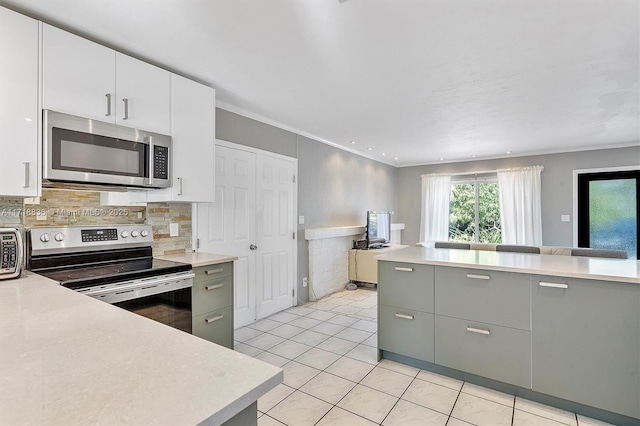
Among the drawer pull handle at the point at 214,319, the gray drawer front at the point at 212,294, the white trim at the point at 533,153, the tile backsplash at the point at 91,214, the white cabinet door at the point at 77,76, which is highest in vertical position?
the white trim at the point at 533,153

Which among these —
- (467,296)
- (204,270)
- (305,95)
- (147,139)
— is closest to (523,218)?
(467,296)

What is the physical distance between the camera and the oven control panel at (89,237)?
2088mm

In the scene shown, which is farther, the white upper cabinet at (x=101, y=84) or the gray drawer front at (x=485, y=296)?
the gray drawer front at (x=485, y=296)

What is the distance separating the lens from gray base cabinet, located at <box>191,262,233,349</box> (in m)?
2.45

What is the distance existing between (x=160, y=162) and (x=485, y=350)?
8.76 feet

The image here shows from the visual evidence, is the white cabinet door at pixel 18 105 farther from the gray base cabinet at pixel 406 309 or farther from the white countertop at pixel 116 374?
the gray base cabinet at pixel 406 309

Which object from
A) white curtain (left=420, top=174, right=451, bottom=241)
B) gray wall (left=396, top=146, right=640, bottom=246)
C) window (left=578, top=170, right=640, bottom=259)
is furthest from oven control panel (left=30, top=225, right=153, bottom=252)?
window (left=578, top=170, right=640, bottom=259)

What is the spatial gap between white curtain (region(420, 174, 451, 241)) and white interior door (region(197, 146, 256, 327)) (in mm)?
4662

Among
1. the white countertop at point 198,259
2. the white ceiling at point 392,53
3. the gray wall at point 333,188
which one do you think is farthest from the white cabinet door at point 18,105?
the gray wall at point 333,188

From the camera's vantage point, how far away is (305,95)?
316 cm

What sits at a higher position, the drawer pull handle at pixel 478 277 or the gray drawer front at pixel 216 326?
the drawer pull handle at pixel 478 277

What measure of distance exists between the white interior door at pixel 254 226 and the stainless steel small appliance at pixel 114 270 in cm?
80

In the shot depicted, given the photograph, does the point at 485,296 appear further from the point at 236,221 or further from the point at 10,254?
the point at 10,254

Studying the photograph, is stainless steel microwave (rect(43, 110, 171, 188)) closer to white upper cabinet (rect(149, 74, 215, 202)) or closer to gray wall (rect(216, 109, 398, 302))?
white upper cabinet (rect(149, 74, 215, 202))
